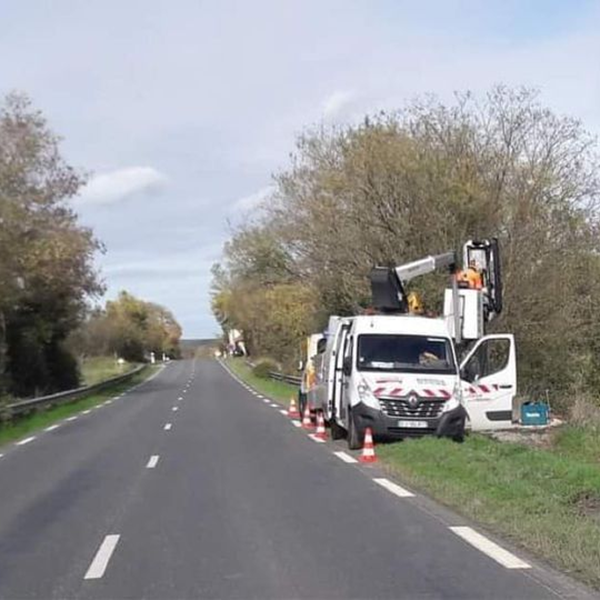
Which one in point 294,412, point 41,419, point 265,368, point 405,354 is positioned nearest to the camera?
point 405,354

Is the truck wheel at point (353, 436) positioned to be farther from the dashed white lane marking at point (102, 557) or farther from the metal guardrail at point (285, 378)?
the metal guardrail at point (285, 378)

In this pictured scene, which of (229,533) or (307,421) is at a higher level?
(307,421)

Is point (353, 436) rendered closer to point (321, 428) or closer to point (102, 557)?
point (321, 428)

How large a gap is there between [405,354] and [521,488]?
8.16 m

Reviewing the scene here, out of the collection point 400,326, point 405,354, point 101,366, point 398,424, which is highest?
point 400,326

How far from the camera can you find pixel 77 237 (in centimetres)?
5075

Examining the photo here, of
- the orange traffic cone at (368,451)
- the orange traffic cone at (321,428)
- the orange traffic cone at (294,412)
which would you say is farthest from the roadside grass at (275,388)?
the orange traffic cone at (368,451)

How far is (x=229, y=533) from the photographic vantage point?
446 inches

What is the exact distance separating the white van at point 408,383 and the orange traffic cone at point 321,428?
1.96ft

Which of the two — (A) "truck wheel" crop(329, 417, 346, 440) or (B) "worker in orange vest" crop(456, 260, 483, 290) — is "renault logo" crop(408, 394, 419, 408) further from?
(B) "worker in orange vest" crop(456, 260, 483, 290)

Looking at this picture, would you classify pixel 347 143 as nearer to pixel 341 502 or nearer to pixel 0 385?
pixel 0 385

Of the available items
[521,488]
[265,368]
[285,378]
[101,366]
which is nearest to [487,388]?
[521,488]

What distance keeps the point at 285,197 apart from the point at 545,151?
9430 mm

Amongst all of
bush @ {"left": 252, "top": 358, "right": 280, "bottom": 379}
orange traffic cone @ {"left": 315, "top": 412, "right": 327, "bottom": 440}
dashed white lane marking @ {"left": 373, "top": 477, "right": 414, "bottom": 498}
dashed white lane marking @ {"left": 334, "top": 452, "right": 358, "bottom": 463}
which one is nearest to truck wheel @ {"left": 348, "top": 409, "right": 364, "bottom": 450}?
dashed white lane marking @ {"left": 334, "top": 452, "right": 358, "bottom": 463}
